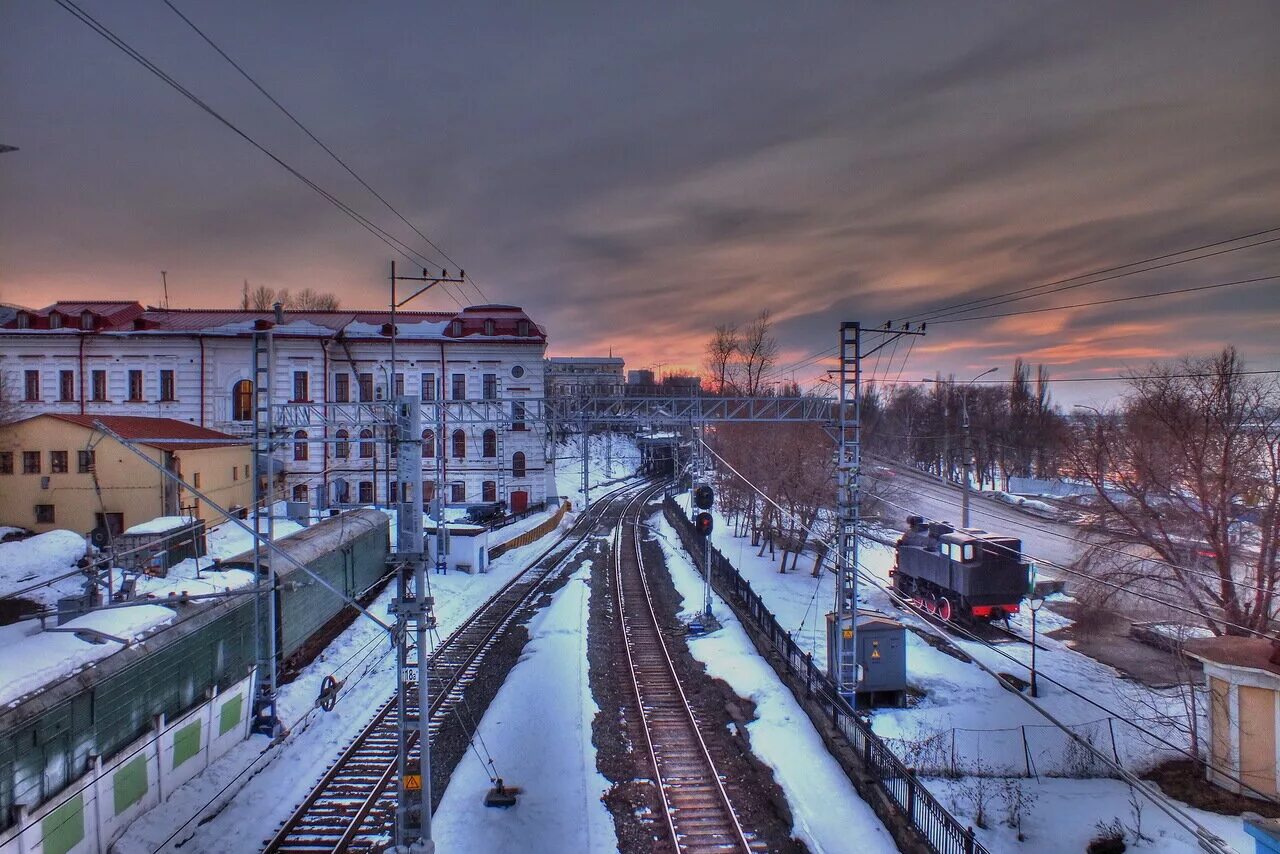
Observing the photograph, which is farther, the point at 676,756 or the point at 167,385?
the point at 167,385

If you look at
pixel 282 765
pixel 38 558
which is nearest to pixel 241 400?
pixel 38 558

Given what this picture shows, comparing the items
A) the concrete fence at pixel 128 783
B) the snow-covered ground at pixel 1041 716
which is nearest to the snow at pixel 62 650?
the concrete fence at pixel 128 783

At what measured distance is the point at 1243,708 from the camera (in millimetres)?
12305

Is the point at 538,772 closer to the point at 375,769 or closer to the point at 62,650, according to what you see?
the point at 375,769

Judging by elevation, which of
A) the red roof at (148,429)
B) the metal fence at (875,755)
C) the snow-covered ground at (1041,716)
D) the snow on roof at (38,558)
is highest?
the red roof at (148,429)

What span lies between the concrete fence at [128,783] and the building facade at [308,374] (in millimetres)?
23766

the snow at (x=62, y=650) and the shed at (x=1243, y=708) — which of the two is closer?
the snow at (x=62, y=650)

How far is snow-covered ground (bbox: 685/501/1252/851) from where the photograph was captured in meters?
11.7

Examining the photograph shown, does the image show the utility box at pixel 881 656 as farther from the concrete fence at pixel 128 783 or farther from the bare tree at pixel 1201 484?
the concrete fence at pixel 128 783

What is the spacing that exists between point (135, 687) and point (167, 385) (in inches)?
1390

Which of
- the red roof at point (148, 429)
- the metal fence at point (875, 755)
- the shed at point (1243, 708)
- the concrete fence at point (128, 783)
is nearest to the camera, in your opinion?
the concrete fence at point (128, 783)

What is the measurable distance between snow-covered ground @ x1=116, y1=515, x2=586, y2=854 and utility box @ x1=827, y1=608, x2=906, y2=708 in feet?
36.7

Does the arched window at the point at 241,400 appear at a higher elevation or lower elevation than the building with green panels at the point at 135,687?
higher

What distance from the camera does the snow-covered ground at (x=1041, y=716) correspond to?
1166cm
